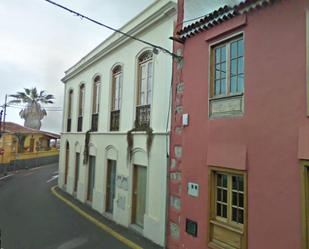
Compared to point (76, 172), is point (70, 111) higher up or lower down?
higher up

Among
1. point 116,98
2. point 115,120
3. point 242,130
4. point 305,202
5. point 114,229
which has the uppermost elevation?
point 116,98

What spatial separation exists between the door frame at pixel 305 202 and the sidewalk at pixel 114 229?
4675 millimetres

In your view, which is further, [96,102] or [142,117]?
[96,102]

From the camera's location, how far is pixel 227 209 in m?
6.64

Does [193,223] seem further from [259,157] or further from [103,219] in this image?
[103,219]

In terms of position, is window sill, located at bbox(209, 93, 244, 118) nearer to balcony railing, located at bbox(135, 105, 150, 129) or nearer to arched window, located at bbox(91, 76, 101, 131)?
balcony railing, located at bbox(135, 105, 150, 129)

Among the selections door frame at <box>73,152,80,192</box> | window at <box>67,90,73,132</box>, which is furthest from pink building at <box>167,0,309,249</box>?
window at <box>67,90,73,132</box>

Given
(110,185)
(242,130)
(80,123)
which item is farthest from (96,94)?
(242,130)

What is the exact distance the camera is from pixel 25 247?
Result: 8.94 m

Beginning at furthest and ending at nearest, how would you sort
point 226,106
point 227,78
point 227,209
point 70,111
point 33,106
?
1. point 33,106
2. point 70,111
3. point 227,78
4. point 226,106
5. point 227,209

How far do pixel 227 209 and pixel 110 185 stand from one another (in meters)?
6.89

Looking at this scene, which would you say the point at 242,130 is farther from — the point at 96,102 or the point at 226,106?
the point at 96,102

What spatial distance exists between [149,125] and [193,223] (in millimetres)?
3604

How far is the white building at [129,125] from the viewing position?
30.3 ft
